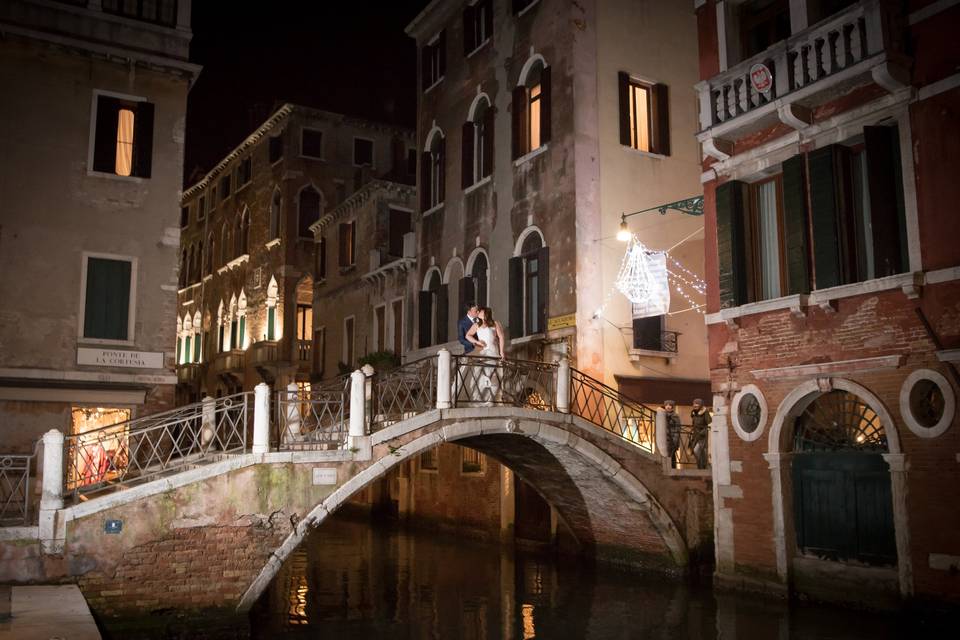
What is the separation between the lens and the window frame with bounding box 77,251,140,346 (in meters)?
14.9

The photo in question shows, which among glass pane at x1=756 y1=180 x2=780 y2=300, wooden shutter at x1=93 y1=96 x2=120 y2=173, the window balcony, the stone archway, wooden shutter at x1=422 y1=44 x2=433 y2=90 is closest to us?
the window balcony

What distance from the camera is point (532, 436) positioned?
13.4m

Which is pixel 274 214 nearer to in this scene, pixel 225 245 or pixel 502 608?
pixel 225 245

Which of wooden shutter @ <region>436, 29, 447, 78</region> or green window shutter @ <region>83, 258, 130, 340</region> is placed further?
wooden shutter @ <region>436, 29, 447, 78</region>

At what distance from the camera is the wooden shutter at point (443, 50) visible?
70.0 ft

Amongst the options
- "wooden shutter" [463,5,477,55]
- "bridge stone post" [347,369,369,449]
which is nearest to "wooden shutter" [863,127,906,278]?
"bridge stone post" [347,369,369,449]

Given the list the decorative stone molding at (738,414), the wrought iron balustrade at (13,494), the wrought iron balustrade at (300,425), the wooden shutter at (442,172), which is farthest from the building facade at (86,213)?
the decorative stone molding at (738,414)

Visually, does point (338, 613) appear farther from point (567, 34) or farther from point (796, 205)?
point (567, 34)

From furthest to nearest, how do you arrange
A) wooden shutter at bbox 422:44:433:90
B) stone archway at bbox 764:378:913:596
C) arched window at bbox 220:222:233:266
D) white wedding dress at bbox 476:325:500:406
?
1. arched window at bbox 220:222:233:266
2. wooden shutter at bbox 422:44:433:90
3. white wedding dress at bbox 476:325:500:406
4. stone archway at bbox 764:378:913:596

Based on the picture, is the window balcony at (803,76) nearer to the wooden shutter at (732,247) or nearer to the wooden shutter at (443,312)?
the wooden shutter at (732,247)

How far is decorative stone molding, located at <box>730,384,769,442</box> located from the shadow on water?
228cm

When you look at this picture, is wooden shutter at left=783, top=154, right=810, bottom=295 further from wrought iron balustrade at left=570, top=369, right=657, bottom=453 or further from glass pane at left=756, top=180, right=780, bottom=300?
wrought iron balustrade at left=570, top=369, right=657, bottom=453

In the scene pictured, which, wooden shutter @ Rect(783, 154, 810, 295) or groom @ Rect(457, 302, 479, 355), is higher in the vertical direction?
wooden shutter @ Rect(783, 154, 810, 295)

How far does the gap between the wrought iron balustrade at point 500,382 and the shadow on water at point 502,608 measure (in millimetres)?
2952
